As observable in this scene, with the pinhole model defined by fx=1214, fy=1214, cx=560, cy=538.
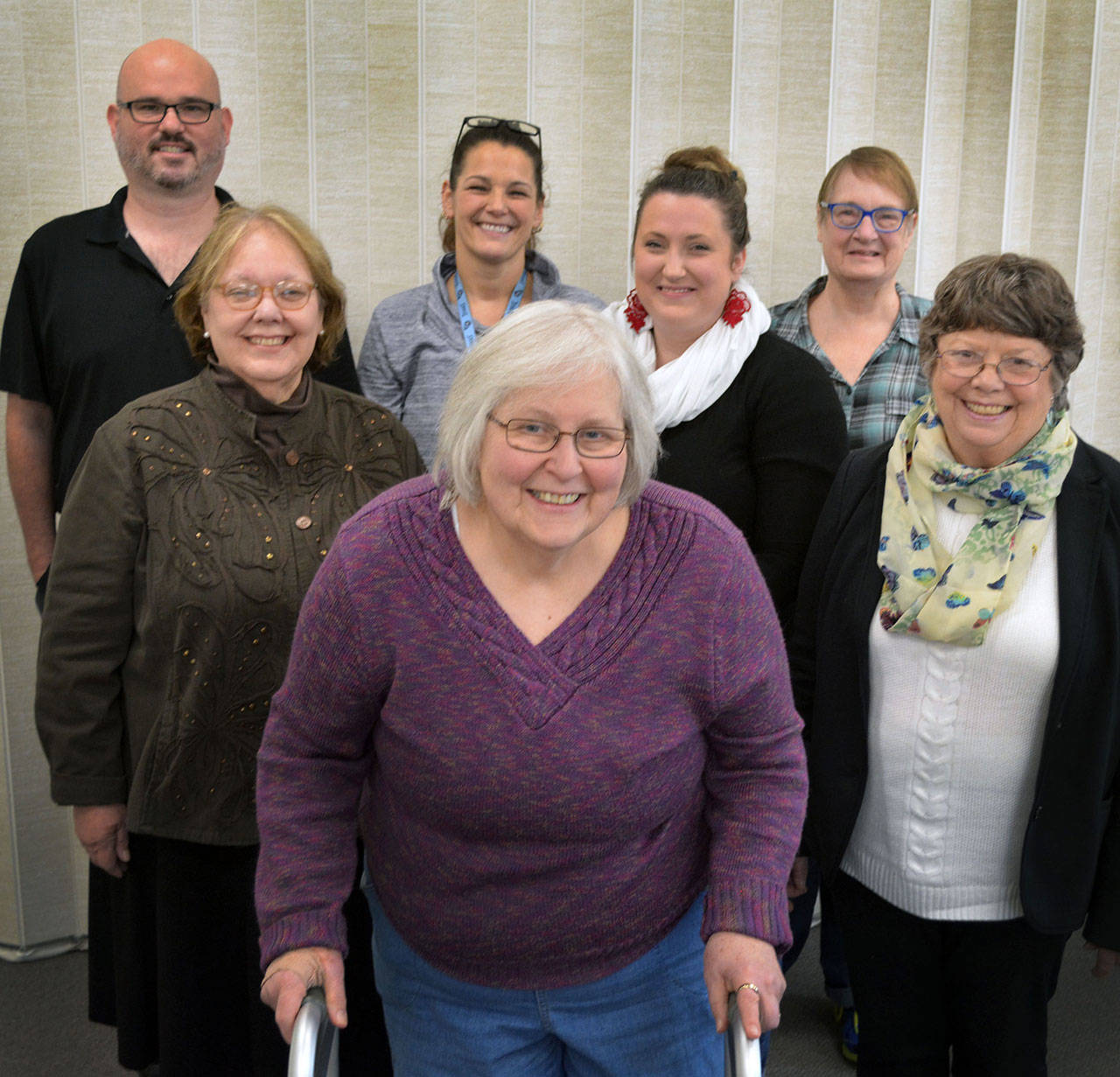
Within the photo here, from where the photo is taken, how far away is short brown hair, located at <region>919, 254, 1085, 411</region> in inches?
67.9

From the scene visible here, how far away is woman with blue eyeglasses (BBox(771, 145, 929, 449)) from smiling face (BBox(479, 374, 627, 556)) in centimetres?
119

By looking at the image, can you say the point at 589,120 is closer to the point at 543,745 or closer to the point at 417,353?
the point at 417,353

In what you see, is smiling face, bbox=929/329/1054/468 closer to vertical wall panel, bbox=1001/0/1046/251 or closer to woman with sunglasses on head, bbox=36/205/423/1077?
woman with sunglasses on head, bbox=36/205/423/1077

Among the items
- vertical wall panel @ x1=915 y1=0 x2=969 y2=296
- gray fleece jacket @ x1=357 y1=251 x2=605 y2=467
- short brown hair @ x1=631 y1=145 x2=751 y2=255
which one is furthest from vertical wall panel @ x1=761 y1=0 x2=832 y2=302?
short brown hair @ x1=631 y1=145 x2=751 y2=255

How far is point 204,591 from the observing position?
1824 mm

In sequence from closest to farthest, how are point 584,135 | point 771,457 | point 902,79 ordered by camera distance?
point 771,457
point 584,135
point 902,79

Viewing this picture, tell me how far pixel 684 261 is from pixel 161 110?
109 cm

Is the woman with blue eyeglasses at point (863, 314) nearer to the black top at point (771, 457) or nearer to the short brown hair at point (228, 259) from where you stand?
the black top at point (771, 457)

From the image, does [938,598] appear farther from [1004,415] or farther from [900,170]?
[900,170]

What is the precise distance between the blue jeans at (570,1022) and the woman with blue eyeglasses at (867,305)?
4.17 ft

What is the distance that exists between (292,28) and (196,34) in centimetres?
22

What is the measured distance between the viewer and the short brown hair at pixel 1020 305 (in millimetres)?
1724

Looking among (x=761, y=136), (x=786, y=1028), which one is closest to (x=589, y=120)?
(x=761, y=136)

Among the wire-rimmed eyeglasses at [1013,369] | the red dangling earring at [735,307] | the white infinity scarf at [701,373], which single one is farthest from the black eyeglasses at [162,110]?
the wire-rimmed eyeglasses at [1013,369]
